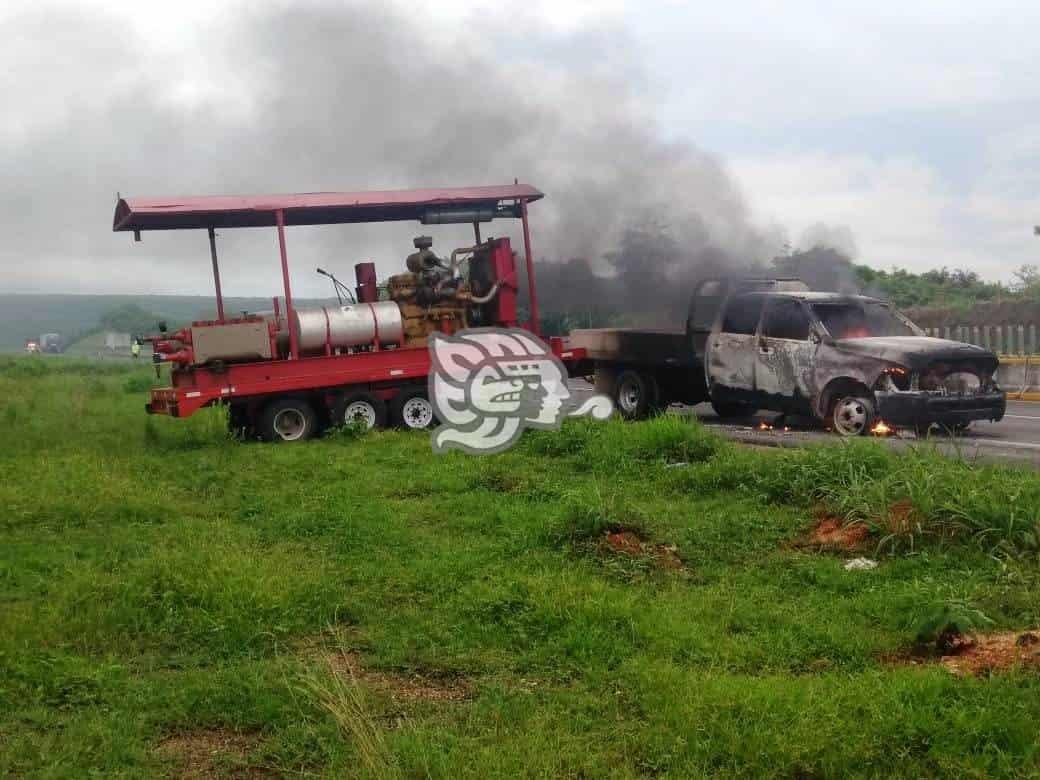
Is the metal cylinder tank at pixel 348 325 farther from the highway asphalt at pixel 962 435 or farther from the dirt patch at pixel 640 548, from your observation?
the dirt patch at pixel 640 548

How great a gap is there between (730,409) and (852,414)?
8.94 feet

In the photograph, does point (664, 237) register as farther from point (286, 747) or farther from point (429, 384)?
point (286, 747)

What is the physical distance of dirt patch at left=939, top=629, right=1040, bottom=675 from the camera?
454cm

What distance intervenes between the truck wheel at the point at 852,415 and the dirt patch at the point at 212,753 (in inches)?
357

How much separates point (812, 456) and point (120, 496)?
611 cm

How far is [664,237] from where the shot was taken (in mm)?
18656

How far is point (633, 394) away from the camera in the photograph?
15.1 metres

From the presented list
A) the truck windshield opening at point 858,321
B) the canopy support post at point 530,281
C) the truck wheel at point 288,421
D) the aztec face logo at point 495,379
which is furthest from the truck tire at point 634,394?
the truck wheel at point 288,421

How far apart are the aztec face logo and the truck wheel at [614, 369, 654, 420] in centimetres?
23

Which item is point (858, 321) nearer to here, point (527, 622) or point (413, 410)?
point (413, 410)

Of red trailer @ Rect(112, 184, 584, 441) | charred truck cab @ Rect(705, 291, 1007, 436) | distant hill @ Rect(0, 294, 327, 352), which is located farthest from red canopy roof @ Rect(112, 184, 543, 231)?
distant hill @ Rect(0, 294, 327, 352)

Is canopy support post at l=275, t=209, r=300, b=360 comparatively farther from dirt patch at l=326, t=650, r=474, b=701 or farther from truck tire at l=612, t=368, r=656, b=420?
dirt patch at l=326, t=650, r=474, b=701

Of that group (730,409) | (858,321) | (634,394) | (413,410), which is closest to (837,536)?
(858,321)

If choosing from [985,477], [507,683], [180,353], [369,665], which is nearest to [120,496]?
[180,353]
